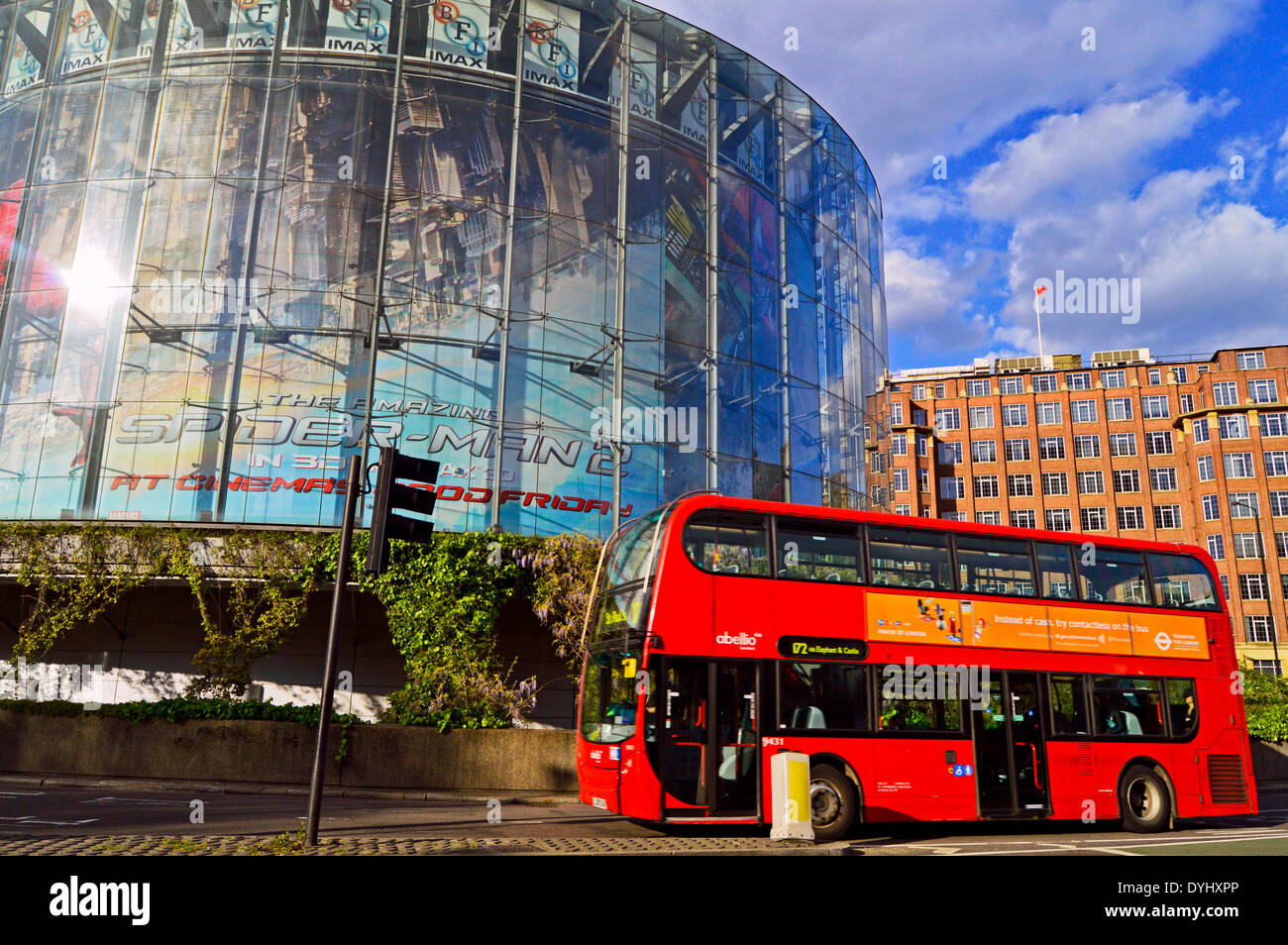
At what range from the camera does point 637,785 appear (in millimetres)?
11062

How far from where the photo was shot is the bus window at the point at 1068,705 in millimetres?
13219

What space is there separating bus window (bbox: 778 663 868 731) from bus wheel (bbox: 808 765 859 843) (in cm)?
61

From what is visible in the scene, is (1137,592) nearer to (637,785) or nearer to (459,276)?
(637,785)

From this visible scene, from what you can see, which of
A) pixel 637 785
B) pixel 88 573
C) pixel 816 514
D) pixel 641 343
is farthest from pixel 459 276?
pixel 637 785

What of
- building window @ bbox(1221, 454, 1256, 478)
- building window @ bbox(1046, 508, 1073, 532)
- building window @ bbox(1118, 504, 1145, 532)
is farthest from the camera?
building window @ bbox(1046, 508, 1073, 532)

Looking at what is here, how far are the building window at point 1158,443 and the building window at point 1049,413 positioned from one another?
7.22 meters

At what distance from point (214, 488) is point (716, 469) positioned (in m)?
12.8

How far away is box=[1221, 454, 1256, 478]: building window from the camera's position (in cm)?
7081

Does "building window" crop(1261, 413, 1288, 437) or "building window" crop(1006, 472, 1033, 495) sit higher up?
"building window" crop(1261, 413, 1288, 437)

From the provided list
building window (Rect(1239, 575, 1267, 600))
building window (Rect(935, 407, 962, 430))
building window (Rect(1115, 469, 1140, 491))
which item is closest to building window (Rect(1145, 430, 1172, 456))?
building window (Rect(1115, 469, 1140, 491))

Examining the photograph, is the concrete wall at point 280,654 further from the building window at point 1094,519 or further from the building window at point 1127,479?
the building window at point 1127,479

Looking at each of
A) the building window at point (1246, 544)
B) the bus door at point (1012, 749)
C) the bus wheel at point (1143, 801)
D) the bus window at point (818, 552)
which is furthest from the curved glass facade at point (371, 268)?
the building window at point (1246, 544)

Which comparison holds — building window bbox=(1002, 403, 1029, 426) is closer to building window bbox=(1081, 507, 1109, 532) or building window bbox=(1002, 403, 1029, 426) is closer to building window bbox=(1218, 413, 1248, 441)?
building window bbox=(1081, 507, 1109, 532)

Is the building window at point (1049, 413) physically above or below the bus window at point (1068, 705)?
above
